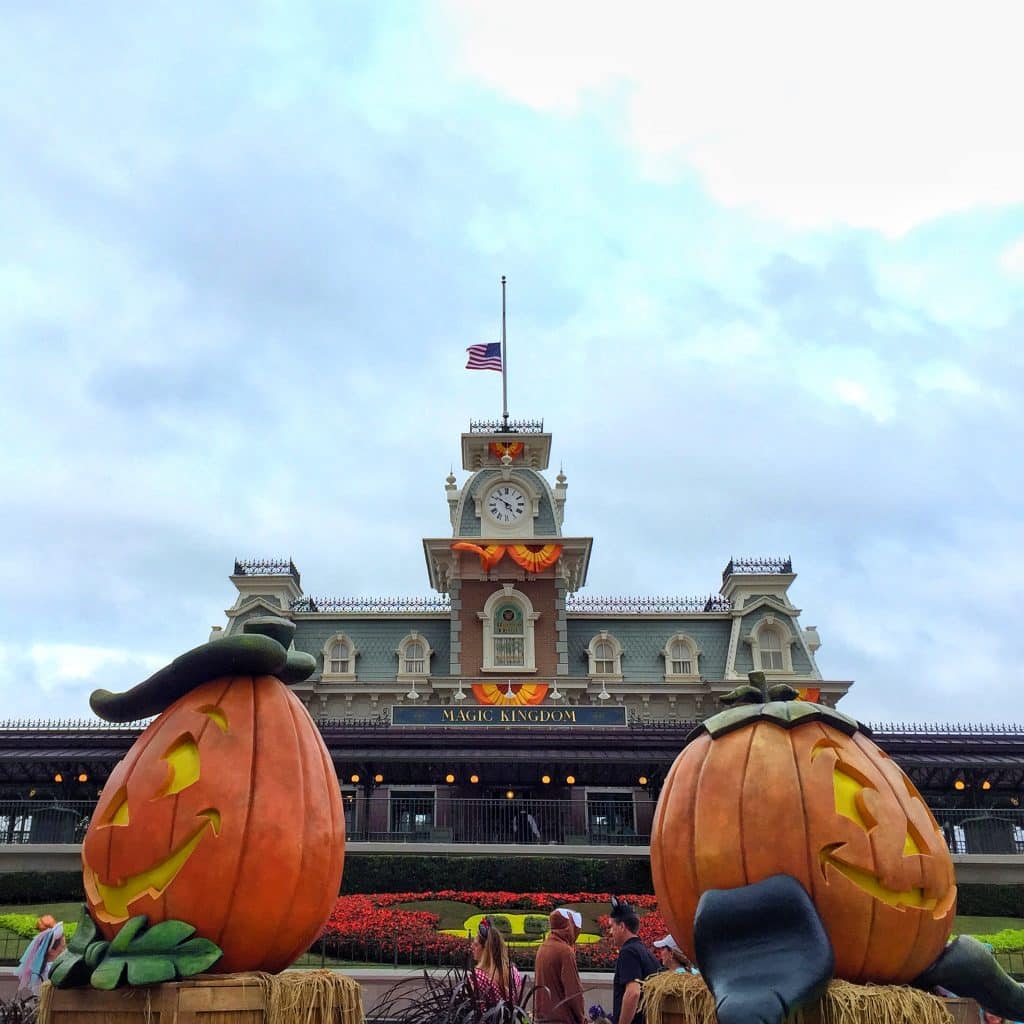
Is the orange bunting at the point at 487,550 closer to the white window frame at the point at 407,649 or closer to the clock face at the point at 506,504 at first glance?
the clock face at the point at 506,504

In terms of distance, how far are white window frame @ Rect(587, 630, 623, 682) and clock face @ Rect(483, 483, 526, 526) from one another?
5.69m

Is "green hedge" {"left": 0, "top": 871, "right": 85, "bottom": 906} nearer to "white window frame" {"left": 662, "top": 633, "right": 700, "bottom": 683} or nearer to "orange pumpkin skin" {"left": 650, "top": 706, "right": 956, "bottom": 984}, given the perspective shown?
"orange pumpkin skin" {"left": 650, "top": 706, "right": 956, "bottom": 984}

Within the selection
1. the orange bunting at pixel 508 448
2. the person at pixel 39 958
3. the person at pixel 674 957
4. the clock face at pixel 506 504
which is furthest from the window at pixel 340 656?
the person at pixel 674 957

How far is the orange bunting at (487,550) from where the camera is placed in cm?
3741

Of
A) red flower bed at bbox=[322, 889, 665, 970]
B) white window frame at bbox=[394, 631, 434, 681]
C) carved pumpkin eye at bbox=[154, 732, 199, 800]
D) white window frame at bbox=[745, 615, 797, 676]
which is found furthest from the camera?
white window frame at bbox=[745, 615, 797, 676]

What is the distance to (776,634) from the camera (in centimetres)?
3825

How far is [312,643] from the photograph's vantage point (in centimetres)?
3831

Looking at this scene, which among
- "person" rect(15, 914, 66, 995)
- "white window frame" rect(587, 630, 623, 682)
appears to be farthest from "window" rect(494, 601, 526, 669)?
"person" rect(15, 914, 66, 995)

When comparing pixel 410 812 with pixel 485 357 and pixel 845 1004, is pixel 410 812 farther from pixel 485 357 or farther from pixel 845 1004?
pixel 845 1004

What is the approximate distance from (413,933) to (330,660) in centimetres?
2429

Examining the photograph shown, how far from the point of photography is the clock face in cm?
3881

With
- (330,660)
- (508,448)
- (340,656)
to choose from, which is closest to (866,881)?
(330,660)

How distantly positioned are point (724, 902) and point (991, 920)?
17414mm

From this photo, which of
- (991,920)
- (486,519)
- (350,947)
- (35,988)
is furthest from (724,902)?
(486,519)
